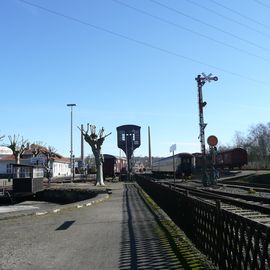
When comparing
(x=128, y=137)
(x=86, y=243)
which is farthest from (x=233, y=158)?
(x=86, y=243)

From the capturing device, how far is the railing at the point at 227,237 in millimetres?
5375

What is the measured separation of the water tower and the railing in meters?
76.1

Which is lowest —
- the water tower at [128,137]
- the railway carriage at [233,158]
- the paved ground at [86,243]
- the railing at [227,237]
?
the paved ground at [86,243]

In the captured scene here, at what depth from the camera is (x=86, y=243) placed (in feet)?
36.9

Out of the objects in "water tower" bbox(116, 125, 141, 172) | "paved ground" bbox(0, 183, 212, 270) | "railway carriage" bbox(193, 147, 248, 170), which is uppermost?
"water tower" bbox(116, 125, 141, 172)

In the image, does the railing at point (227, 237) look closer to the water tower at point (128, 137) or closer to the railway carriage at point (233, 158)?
the railway carriage at point (233, 158)

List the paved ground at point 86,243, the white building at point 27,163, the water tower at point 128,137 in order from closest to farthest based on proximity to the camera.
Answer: the paved ground at point 86,243, the water tower at point 128,137, the white building at point 27,163

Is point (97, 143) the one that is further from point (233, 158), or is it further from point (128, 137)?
point (128, 137)

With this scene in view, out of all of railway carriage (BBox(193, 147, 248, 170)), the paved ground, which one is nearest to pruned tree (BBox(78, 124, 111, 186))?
railway carriage (BBox(193, 147, 248, 170))

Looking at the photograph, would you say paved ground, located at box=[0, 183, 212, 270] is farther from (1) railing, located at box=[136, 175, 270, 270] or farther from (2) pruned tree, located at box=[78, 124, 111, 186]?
(2) pruned tree, located at box=[78, 124, 111, 186]

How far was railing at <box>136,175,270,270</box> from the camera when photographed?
5.38m

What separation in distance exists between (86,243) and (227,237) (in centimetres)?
520

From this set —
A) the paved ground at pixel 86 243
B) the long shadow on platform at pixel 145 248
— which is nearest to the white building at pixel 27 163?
the paved ground at pixel 86 243

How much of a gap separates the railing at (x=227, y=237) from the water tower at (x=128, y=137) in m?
76.1
